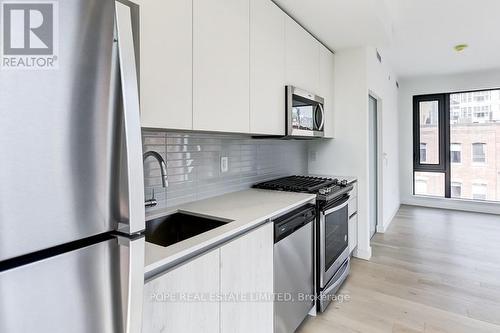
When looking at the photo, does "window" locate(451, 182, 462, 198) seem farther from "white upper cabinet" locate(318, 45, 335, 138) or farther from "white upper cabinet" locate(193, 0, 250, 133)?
"white upper cabinet" locate(193, 0, 250, 133)

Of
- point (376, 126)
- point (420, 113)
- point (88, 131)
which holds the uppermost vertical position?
point (420, 113)

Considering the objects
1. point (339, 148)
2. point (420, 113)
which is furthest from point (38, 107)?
point (420, 113)

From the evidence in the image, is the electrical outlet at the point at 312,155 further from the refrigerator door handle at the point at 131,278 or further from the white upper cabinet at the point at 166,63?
the refrigerator door handle at the point at 131,278

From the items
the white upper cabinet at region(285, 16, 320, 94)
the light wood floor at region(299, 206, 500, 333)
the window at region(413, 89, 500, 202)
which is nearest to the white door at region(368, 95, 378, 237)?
the light wood floor at region(299, 206, 500, 333)

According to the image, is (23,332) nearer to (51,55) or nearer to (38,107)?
(38,107)

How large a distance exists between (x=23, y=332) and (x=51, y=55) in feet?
1.75

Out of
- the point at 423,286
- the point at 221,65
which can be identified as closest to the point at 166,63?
the point at 221,65

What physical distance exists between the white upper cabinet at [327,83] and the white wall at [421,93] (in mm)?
3388

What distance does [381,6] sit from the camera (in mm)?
2504

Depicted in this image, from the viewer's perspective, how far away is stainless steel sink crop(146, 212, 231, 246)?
1.53 metres

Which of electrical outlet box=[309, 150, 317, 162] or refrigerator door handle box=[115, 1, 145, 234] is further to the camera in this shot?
electrical outlet box=[309, 150, 317, 162]

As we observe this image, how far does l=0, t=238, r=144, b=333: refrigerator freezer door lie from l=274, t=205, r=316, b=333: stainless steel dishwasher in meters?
1.05

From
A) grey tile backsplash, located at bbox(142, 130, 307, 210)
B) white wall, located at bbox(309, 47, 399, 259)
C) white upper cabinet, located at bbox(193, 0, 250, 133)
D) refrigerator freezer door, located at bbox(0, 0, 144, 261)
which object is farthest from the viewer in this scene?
white wall, located at bbox(309, 47, 399, 259)

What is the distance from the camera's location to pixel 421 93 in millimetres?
5738
